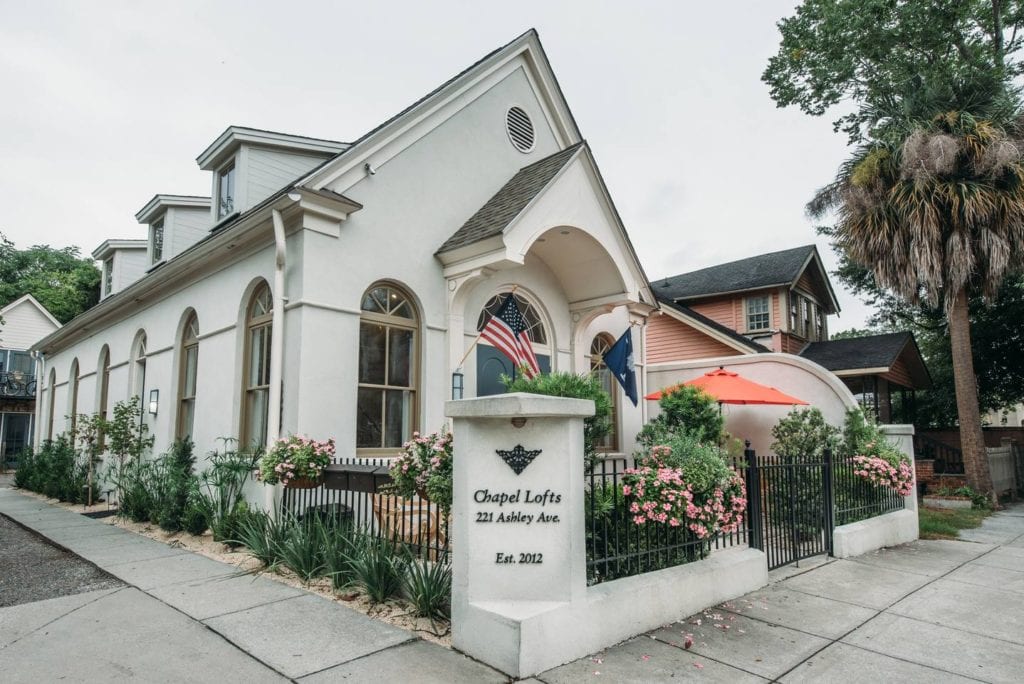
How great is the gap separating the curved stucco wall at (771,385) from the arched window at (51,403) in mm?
17154

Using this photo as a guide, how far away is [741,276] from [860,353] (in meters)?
5.39

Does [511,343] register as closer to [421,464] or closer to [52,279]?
[421,464]

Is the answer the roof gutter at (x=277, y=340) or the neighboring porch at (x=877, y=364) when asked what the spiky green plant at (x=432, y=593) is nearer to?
the roof gutter at (x=277, y=340)

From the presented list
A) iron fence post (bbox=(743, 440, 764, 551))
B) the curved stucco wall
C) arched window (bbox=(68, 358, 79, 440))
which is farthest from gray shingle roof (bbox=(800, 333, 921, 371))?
arched window (bbox=(68, 358, 79, 440))

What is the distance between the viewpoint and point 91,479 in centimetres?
1238

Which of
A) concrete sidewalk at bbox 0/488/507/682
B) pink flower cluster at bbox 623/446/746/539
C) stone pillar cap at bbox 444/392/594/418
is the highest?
stone pillar cap at bbox 444/392/594/418

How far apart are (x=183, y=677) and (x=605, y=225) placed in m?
8.55

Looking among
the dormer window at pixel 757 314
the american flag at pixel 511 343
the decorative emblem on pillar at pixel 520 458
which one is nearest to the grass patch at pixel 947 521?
the american flag at pixel 511 343

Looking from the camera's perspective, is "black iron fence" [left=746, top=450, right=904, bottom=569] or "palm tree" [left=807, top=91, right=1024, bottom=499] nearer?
"black iron fence" [left=746, top=450, right=904, bottom=569]

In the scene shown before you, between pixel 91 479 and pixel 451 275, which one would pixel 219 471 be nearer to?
pixel 451 275

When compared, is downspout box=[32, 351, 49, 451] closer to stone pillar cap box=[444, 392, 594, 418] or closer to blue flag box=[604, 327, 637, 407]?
blue flag box=[604, 327, 637, 407]

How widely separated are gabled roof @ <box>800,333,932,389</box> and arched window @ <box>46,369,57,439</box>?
22381mm

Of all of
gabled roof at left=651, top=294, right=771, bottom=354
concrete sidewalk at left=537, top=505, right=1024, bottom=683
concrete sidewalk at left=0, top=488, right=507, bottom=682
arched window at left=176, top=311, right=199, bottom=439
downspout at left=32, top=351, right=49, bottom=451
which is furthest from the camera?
downspout at left=32, top=351, right=49, bottom=451

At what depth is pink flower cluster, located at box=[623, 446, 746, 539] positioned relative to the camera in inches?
202
